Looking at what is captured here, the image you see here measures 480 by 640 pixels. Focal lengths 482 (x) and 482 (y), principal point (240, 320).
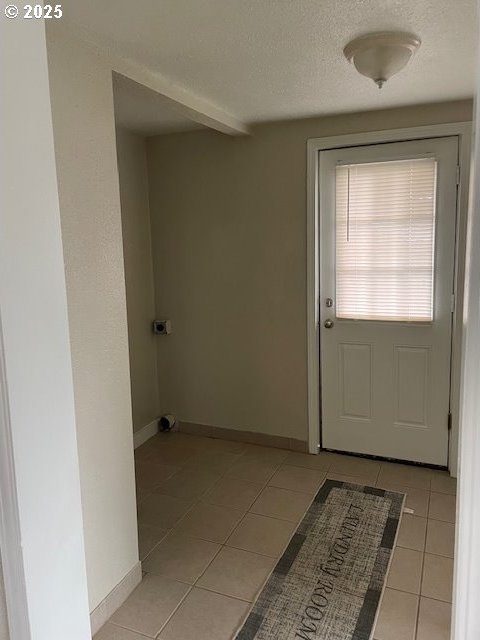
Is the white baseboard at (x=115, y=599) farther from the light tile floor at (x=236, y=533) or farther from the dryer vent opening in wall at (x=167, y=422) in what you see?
the dryer vent opening in wall at (x=167, y=422)

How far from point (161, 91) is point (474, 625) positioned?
7.31 feet

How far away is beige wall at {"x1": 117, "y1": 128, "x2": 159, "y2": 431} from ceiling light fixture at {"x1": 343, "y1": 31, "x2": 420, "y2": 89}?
1.87 m

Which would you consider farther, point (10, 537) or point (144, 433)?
point (144, 433)

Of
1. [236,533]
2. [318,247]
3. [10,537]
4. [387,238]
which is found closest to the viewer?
[10,537]

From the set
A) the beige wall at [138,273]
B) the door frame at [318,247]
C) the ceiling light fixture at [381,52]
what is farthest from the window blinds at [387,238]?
the beige wall at [138,273]

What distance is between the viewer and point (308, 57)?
6.50 feet

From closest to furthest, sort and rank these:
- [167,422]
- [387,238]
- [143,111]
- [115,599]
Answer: [115,599] < [143,111] < [387,238] < [167,422]

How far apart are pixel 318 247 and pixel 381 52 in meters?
1.46

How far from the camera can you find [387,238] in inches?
119

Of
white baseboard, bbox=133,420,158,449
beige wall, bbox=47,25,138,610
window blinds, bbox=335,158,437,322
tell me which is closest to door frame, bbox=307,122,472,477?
window blinds, bbox=335,158,437,322

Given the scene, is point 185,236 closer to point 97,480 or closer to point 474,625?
point 97,480

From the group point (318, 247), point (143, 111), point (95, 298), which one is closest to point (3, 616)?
point (95, 298)

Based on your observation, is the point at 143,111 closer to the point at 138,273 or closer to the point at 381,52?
the point at 138,273

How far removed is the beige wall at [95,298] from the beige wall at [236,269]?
1.53 metres
